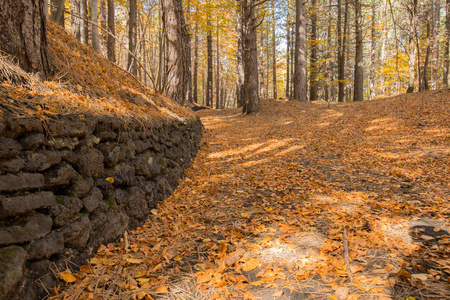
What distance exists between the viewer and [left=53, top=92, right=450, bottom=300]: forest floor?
2.04 meters

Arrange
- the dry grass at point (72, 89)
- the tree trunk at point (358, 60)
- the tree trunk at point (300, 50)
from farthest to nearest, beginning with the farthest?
the tree trunk at point (358, 60) → the tree trunk at point (300, 50) → the dry grass at point (72, 89)

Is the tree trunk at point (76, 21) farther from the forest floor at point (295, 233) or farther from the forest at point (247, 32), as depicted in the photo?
the forest floor at point (295, 233)

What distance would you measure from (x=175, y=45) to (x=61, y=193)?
6.35 meters

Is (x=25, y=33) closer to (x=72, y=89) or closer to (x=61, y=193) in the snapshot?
(x=72, y=89)

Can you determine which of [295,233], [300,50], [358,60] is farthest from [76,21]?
[358,60]

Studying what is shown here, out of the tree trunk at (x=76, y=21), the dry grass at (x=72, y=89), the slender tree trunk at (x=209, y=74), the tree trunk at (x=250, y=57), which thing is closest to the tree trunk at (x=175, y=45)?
the dry grass at (x=72, y=89)

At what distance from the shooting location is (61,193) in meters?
2.22

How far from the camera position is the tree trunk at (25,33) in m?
2.59

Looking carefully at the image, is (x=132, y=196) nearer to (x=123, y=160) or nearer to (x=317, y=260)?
(x=123, y=160)

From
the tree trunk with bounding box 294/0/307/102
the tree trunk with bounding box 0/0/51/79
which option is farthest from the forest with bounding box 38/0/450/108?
the tree trunk with bounding box 0/0/51/79

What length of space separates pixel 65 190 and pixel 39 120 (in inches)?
25.2

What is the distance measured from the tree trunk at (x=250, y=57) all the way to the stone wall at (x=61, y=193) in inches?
354

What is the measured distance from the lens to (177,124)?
221 inches

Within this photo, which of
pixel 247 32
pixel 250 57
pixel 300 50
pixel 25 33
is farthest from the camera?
pixel 300 50
